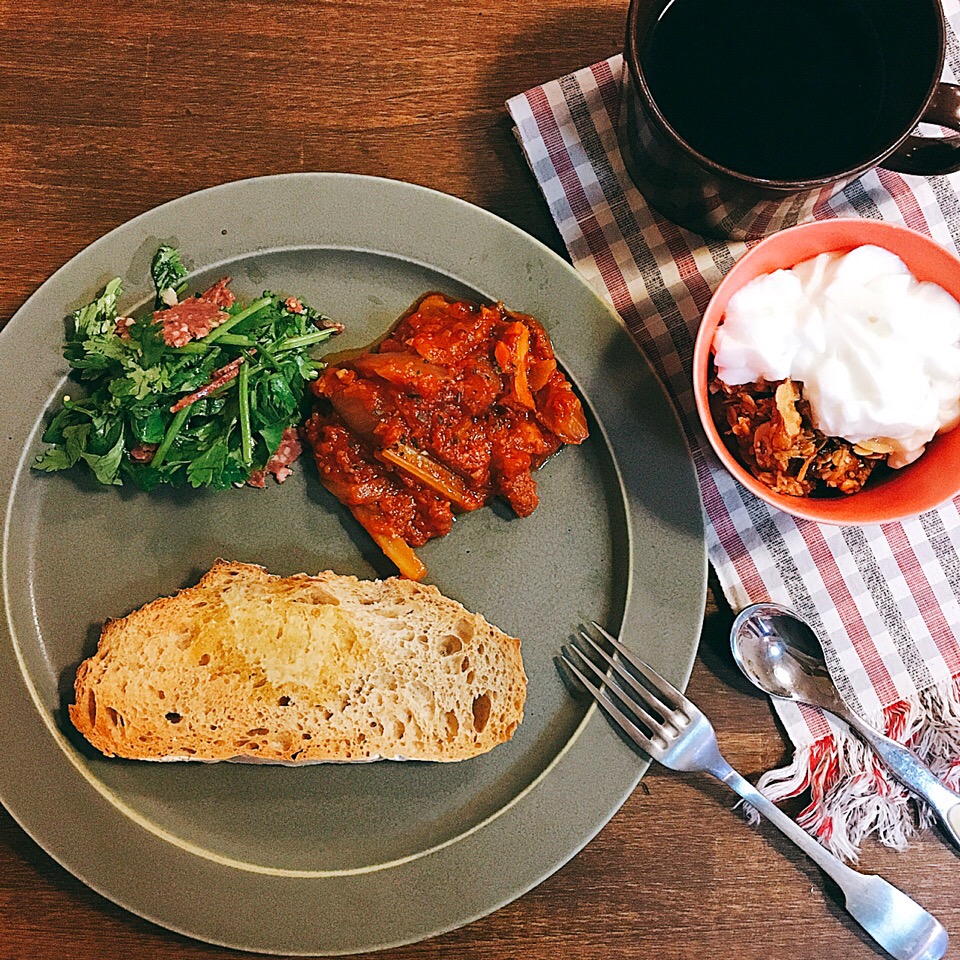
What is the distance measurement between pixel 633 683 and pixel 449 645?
51cm

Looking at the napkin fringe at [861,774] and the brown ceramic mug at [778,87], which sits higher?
the brown ceramic mug at [778,87]

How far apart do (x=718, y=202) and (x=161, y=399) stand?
151 cm

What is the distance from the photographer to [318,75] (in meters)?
2.62

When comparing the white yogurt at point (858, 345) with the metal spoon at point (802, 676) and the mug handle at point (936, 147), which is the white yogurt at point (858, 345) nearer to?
the mug handle at point (936, 147)

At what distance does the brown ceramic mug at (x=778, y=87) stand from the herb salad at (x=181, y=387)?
1116 millimetres

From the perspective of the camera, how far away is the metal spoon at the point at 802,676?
251 centimetres

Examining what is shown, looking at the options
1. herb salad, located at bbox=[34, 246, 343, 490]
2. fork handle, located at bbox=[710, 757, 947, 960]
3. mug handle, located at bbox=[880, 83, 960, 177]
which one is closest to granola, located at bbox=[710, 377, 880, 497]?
mug handle, located at bbox=[880, 83, 960, 177]

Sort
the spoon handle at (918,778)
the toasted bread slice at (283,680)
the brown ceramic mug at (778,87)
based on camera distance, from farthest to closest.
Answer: the spoon handle at (918,778), the toasted bread slice at (283,680), the brown ceramic mug at (778,87)

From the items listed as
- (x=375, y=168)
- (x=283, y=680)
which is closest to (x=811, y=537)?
(x=283, y=680)

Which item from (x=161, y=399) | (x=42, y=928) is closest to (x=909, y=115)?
(x=161, y=399)

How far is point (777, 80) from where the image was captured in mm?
2107

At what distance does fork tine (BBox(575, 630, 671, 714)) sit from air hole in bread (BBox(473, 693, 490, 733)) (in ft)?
1.03

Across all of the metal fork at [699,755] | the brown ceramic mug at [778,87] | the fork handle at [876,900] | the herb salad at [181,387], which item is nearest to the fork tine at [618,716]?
the metal fork at [699,755]

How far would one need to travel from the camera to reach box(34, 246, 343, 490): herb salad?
2.33m
